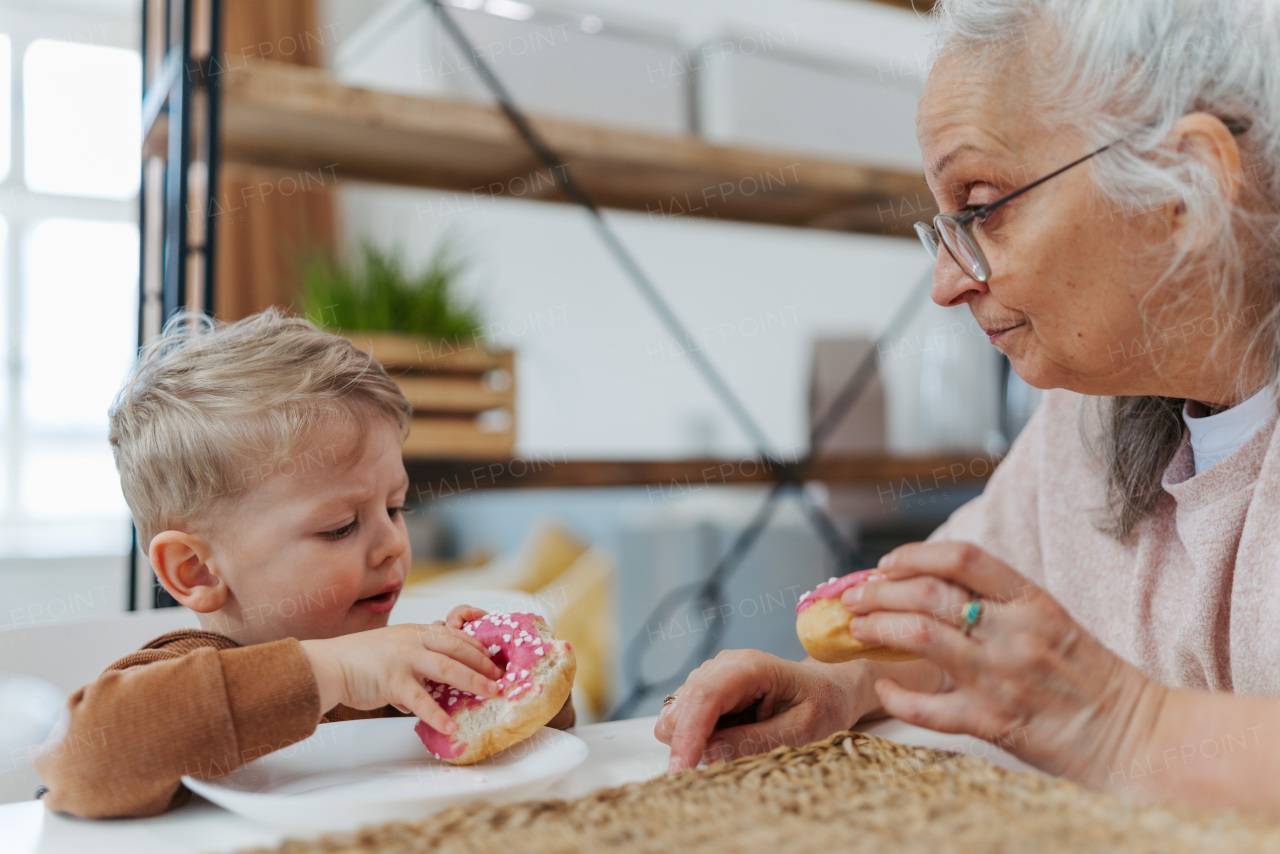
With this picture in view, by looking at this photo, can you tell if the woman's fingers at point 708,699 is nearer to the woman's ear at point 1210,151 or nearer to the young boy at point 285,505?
the young boy at point 285,505

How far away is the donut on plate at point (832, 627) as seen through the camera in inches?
29.4

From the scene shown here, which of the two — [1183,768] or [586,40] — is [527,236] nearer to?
[586,40]

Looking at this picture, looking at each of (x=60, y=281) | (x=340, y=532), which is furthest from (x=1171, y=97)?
(x=60, y=281)

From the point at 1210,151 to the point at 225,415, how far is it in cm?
91

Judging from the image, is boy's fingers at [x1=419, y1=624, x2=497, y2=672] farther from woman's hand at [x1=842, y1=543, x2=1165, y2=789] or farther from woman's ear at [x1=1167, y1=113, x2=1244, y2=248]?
woman's ear at [x1=1167, y1=113, x2=1244, y2=248]

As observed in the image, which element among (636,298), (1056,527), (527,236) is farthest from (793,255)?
(1056,527)

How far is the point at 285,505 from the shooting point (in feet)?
3.01

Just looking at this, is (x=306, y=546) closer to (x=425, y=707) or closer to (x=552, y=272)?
(x=425, y=707)

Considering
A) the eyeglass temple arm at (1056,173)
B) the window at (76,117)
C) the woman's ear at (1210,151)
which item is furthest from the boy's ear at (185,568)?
the window at (76,117)

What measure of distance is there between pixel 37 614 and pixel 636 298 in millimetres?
2622

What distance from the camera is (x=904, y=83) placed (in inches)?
100

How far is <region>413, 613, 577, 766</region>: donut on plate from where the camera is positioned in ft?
2.40

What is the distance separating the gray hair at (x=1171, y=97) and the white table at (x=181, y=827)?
0.47 m

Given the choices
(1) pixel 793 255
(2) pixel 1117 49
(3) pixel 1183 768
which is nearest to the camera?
(3) pixel 1183 768
